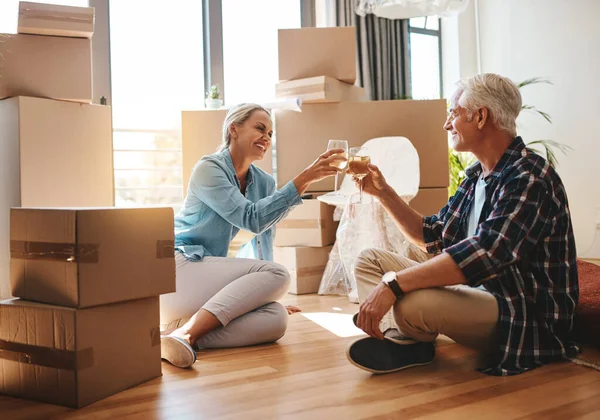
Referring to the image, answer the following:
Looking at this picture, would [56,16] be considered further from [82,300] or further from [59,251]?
[82,300]

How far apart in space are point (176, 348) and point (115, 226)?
45 centimetres

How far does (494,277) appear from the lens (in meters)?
1.64

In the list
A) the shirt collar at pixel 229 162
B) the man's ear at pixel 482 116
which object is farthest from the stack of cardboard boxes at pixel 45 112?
the man's ear at pixel 482 116

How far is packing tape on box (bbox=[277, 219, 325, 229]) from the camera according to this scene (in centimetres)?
354

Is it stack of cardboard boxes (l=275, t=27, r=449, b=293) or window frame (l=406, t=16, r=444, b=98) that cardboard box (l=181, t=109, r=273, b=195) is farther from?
window frame (l=406, t=16, r=444, b=98)

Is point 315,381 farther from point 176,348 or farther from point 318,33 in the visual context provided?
point 318,33

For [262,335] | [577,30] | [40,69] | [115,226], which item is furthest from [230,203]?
[577,30]

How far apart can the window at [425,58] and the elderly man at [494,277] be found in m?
3.96

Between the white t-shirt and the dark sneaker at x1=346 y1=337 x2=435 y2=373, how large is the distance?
37 centimetres

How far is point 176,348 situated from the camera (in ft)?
6.17

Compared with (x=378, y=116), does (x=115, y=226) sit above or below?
below

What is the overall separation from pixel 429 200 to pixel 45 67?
2173 millimetres

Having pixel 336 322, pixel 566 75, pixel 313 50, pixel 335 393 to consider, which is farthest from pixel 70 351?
pixel 566 75

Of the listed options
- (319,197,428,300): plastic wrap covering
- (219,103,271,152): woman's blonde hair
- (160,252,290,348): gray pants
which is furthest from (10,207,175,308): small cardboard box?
(319,197,428,300): plastic wrap covering
